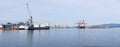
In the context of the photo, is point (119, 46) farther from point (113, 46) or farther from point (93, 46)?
point (93, 46)

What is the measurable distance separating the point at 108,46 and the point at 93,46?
354 centimetres

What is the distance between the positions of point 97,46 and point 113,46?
376cm

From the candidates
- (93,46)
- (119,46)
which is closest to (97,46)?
(93,46)

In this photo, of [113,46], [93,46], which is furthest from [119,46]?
[93,46]

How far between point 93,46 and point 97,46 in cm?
94

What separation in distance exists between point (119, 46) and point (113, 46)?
1.39m

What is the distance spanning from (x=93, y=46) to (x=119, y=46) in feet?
19.8

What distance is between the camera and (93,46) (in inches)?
2462

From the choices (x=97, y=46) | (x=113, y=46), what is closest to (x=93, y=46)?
(x=97, y=46)

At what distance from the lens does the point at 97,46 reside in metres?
62.4

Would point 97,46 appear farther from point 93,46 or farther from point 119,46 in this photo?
point 119,46

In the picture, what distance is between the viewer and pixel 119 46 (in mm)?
61844

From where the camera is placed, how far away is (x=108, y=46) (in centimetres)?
6250

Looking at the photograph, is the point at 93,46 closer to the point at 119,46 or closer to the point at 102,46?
the point at 102,46
